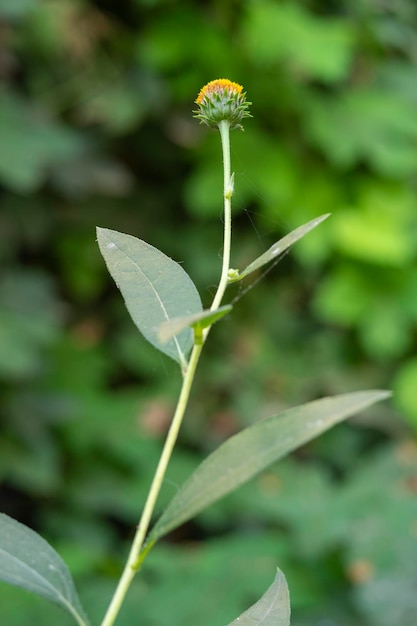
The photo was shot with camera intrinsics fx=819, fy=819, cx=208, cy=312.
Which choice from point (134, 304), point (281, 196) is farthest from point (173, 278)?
point (281, 196)

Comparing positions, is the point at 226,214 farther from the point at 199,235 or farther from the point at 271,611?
the point at 199,235

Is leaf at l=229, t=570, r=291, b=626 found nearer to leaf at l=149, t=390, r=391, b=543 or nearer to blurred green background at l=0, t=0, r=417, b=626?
leaf at l=149, t=390, r=391, b=543

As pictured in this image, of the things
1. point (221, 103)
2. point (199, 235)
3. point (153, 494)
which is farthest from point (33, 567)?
point (199, 235)

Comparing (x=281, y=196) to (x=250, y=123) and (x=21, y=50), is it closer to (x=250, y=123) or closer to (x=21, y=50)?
(x=250, y=123)

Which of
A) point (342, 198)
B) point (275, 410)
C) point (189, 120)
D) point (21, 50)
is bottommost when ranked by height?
point (275, 410)

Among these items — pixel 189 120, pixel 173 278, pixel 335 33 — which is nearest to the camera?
pixel 173 278

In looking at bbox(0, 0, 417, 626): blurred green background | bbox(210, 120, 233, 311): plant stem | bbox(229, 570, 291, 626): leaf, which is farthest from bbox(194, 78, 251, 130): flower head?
bbox(0, 0, 417, 626): blurred green background

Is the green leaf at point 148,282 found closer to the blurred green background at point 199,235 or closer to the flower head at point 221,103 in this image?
the flower head at point 221,103
